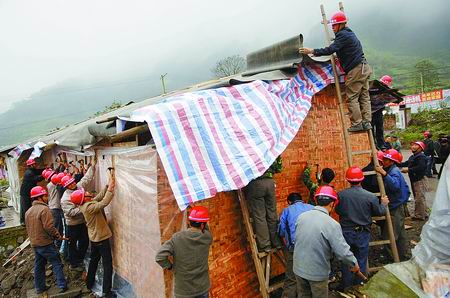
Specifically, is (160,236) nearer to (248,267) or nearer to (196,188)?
(196,188)

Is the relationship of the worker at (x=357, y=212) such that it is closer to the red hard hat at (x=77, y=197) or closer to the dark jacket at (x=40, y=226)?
the red hard hat at (x=77, y=197)

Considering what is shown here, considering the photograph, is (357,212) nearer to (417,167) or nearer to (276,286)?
(276,286)

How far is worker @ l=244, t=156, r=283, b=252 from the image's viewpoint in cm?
497

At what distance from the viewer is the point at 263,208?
5.07 metres

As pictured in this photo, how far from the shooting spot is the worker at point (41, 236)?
21.0ft

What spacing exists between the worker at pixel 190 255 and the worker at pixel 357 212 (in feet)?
7.90

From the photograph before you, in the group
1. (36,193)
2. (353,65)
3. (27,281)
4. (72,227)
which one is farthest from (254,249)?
(27,281)

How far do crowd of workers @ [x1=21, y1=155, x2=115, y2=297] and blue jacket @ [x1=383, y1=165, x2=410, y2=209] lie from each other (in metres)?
5.14

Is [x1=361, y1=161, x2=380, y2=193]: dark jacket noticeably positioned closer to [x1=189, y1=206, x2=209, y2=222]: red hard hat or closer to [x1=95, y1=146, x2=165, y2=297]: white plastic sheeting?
[x1=189, y1=206, x2=209, y2=222]: red hard hat

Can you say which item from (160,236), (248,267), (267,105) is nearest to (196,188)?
(160,236)

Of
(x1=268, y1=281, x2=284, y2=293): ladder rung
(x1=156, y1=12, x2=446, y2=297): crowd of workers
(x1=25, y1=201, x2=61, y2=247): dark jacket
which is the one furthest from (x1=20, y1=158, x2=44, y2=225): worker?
(x1=268, y1=281, x2=284, y2=293): ladder rung

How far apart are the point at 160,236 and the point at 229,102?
2262 mm

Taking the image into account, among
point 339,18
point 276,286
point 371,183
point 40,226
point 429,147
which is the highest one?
point 339,18

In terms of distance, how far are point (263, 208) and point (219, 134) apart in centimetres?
153
